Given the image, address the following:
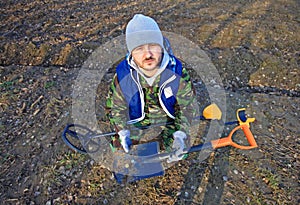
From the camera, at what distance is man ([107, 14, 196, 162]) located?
1.88 meters

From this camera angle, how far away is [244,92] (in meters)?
3.51

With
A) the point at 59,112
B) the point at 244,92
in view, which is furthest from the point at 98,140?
the point at 244,92

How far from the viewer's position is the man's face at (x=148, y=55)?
1894mm

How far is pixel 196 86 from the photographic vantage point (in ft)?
11.7

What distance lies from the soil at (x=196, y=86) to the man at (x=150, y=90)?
0.45 m

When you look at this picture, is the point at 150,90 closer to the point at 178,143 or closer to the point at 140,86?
the point at 140,86

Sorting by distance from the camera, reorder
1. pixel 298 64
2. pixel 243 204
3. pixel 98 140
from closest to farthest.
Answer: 1. pixel 243 204
2. pixel 98 140
3. pixel 298 64

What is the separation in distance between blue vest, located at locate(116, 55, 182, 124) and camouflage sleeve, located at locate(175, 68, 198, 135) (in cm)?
5

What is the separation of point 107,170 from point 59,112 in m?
1.03

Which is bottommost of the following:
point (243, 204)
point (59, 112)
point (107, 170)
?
point (243, 204)

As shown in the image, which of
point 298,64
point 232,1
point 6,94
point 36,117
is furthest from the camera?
point 232,1

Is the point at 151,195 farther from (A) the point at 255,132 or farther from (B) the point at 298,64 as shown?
(B) the point at 298,64

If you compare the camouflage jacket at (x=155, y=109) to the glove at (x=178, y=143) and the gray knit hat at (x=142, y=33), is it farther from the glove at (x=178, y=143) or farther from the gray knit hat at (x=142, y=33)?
the gray knit hat at (x=142, y=33)

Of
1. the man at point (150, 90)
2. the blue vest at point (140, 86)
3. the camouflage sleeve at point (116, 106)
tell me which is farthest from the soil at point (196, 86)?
the blue vest at point (140, 86)
